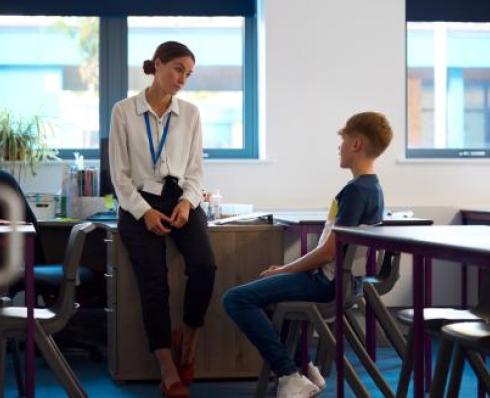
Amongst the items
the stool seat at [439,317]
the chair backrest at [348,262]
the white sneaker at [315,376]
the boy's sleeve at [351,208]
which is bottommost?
the white sneaker at [315,376]

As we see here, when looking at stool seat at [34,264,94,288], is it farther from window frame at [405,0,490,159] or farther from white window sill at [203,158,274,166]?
window frame at [405,0,490,159]

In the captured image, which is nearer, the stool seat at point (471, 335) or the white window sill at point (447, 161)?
the stool seat at point (471, 335)

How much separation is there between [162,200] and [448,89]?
2.59 m

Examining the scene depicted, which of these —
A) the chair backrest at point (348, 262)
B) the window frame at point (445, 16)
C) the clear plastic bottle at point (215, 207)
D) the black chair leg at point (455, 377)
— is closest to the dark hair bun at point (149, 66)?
the clear plastic bottle at point (215, 207)

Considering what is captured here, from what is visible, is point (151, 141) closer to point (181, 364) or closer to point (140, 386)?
point (181, 364)

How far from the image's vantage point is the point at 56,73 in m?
5.46

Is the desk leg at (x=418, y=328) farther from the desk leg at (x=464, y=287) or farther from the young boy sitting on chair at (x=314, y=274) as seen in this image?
the desk leg at (x=464, y=287)

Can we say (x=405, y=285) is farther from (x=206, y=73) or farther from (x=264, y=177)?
(x=206, y=73)

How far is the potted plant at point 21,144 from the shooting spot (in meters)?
4.97

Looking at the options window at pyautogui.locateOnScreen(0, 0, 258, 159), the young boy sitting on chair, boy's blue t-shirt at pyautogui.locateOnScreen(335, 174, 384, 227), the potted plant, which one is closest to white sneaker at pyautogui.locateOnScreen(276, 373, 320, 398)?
the young boy sitting on chair

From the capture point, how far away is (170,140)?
12.7 ft

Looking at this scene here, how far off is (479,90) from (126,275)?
285cm

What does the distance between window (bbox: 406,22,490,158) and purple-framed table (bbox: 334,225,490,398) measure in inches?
112

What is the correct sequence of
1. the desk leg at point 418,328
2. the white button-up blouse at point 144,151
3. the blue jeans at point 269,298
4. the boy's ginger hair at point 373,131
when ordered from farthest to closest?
the white button-up blouse at point 144,151 → the boy's ginger hair at point 373,131 → the blue jeans at point 269,298 → the desk leg at point 418,328
